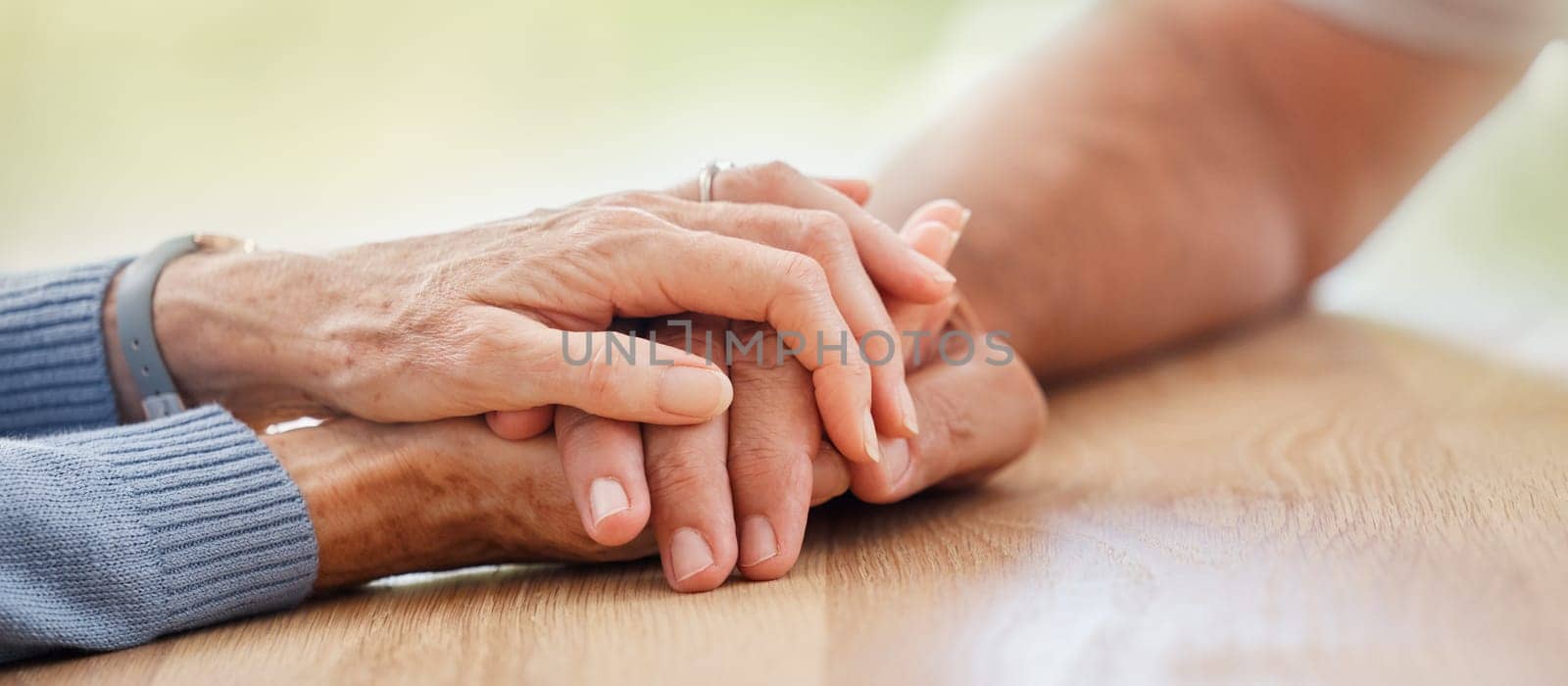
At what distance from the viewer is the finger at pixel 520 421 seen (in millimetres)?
728

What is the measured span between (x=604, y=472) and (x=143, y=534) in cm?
25

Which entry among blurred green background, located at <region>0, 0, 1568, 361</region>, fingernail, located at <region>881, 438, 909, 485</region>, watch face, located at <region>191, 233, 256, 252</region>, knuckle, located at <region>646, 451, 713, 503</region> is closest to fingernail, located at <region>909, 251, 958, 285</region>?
fingernail, located at <region>881, 438, 909, 485</region>

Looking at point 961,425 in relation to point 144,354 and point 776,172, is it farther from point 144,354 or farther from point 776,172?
point 144,354

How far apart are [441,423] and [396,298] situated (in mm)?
85

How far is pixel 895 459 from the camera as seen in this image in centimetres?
78

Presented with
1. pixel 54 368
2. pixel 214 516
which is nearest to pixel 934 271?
pixel 214 516

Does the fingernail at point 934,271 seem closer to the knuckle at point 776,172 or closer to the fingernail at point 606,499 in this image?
the knuckle at point 776,172

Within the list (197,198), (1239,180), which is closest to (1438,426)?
(1239,180)

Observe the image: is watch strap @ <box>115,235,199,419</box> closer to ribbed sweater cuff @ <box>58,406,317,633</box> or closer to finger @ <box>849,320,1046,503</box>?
ribbed sweater cuff @ <box>58,406,317,633</box>

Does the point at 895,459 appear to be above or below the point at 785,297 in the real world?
below

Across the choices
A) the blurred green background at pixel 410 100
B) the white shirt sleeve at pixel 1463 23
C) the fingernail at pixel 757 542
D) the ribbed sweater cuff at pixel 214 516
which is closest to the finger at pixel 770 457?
the fingernail at pixel 757 542

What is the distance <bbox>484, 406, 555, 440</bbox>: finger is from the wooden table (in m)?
0.10

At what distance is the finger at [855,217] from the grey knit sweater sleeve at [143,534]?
1.16ft

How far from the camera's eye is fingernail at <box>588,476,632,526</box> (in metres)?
0.68
